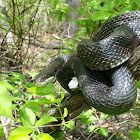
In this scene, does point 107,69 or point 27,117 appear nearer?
point 27,117

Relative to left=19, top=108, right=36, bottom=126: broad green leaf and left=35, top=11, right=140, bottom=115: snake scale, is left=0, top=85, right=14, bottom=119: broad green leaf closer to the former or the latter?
left=19, top=108, right=36, bottom=126: broad green leaf

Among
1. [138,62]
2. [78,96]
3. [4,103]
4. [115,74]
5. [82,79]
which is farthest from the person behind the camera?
[78,96]

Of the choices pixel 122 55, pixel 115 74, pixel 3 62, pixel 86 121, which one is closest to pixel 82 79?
pixel 115 74

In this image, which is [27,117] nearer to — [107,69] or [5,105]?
[5,105]

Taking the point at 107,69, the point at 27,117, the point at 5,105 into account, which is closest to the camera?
the point at 5,105

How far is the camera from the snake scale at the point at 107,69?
1412 mm

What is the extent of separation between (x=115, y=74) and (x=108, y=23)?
0.80 metres

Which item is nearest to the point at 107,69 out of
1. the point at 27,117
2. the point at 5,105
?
the point at 27,117

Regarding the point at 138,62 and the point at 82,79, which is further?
the point at 82,79

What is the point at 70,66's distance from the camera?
1.98m

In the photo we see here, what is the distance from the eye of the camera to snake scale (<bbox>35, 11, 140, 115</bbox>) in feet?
4.63

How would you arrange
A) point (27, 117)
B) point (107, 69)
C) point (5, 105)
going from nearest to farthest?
1. point (5, 105)
2. point (27, 117)
3. point (107, 69)

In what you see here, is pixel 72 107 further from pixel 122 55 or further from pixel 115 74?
pixel 122 55

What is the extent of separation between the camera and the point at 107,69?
1676 millimetres
